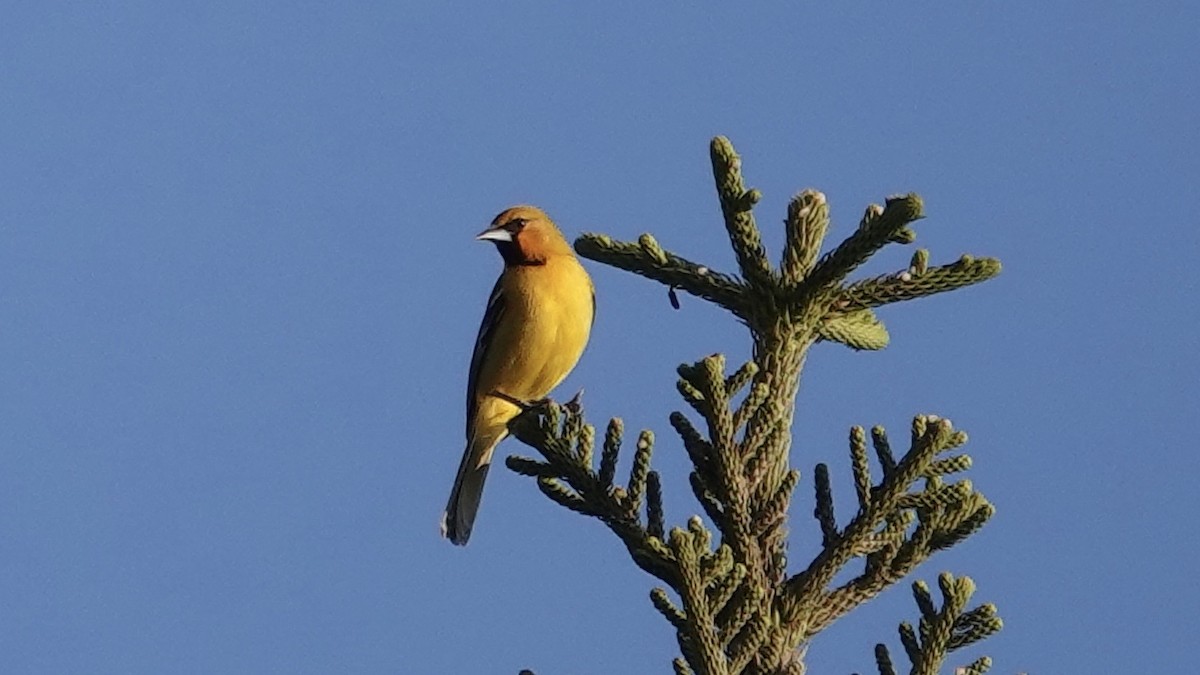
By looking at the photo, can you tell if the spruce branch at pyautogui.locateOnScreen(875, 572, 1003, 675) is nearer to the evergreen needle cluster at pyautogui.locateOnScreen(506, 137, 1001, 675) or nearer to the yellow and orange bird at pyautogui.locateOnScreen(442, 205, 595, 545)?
the evergreen needle cluster at pyautogui.locateOnScreen(506, 137, 1001, 675)

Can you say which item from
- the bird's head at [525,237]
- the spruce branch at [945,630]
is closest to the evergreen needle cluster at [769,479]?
the spruce branch at [945,630]

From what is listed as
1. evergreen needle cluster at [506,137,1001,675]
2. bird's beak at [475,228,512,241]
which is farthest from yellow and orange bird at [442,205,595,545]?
evergreen needle cluster at [506,137,1001,675]

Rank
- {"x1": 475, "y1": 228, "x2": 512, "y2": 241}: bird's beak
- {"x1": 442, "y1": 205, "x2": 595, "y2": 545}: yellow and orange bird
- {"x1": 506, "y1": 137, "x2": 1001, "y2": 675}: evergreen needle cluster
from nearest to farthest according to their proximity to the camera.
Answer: {"x1": 506, "y1": 137, "x2": 1001, "y2": 675}: evergreen needle cluster
{"x1": 442, "y1": 205, "x2": 595, "y2": 545}: yellow and orange bird
{"x1": 475, "y1": 228, "x2": 512, "y2": 241}: bird's beak

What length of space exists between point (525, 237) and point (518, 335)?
0.73 meters

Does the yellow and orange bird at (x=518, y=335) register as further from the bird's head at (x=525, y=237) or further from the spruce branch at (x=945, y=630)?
the spruce branch at (x=945, y=630)

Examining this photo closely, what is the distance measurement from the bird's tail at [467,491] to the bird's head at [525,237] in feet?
3.34

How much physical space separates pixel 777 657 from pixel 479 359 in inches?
202

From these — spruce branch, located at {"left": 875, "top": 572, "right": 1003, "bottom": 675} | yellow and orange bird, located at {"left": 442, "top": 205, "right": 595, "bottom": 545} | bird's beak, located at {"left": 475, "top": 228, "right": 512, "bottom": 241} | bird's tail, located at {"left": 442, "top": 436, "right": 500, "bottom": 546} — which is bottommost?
spruce branch, located at {"left": 875, "top": 572, "right": 1003, "bottom": 675}

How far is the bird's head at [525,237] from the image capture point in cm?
805

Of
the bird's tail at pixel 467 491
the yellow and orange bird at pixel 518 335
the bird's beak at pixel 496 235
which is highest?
the bird's beak at pixel 496 235

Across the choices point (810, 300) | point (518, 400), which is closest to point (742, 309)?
point (810, 300)

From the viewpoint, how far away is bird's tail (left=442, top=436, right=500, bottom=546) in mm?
7934

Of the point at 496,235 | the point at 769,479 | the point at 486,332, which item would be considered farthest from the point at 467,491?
the point at 769,479

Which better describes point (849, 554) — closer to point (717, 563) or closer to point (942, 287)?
point (717, 563)
